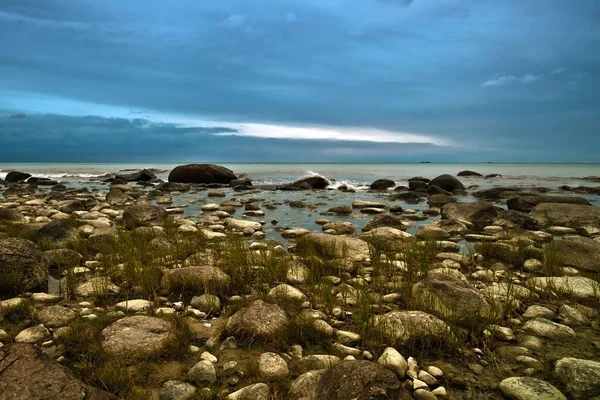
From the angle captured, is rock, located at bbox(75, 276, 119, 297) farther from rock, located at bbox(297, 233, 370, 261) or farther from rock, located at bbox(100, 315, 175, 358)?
rock, located at bbox(297, 233, 370, 261)

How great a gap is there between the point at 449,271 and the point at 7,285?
5.29 meters

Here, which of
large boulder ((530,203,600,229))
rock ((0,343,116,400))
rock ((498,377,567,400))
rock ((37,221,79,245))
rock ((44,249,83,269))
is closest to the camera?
rock ((0,343,116,400))

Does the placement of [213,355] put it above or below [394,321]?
below

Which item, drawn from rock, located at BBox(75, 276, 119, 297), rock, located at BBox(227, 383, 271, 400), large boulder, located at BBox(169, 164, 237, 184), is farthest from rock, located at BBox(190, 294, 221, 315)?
large boulder, located at BBox(169, 164, 237, 184)

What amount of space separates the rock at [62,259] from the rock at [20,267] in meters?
0.45

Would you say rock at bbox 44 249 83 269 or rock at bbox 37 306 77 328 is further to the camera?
rock at bbox 44 249 83 269

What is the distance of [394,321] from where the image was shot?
3.22 m

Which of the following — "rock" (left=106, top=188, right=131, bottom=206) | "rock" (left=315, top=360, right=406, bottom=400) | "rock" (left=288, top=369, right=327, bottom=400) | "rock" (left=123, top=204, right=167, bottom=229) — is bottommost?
"rock" (left=106, top=188, right=131, bottom=206)

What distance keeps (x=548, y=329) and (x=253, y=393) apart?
8.78ft

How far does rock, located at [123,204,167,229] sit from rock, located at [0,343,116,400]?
22.5 feet

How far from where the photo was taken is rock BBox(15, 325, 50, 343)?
10.0 feet

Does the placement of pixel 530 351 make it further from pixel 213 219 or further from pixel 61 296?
pixel 213 219

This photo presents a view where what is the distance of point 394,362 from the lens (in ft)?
8.83

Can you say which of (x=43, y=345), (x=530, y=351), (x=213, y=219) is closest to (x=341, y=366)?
(x=530, y=351)
